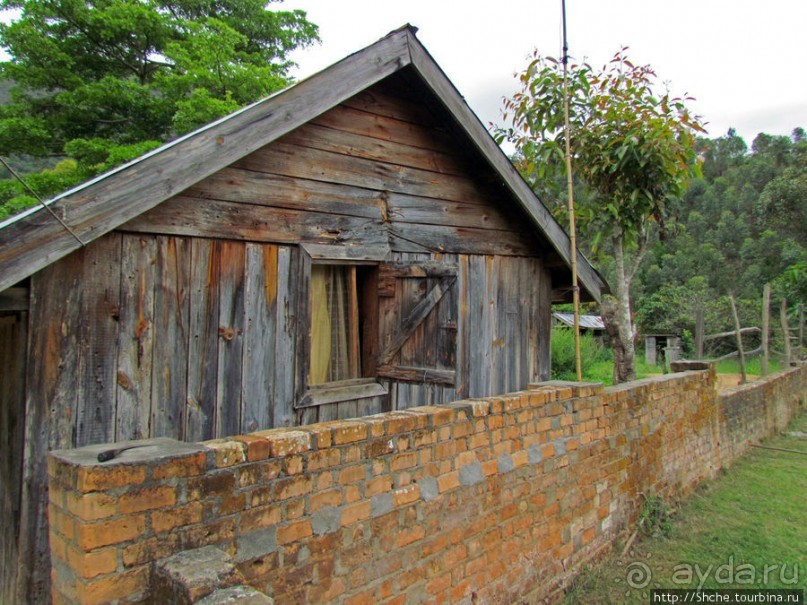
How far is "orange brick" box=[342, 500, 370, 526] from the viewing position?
2.82 metres

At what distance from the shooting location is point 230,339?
3801mm

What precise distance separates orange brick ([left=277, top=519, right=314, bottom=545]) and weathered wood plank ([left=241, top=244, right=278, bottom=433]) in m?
1.35

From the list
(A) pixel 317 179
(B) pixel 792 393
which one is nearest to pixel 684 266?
(B) pixel 792 393

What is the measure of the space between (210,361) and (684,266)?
1330 inches

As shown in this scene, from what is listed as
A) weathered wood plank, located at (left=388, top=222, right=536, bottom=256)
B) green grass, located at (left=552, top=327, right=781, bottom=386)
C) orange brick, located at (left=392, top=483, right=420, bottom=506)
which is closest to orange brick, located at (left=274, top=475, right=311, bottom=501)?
orange brick, located at (left=392, top=483, right=420, bottom=506)

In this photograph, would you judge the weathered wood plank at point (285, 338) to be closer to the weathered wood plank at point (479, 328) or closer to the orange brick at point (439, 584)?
the orange brick at point (439, 584)

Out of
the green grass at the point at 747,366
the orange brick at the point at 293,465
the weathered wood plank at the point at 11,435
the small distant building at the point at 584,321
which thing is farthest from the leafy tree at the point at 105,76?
the green grass at the point at 747,366

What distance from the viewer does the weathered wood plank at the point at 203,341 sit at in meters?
3.61

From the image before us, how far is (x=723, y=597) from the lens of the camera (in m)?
4.31

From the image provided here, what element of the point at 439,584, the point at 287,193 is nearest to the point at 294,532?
the point at 439,584

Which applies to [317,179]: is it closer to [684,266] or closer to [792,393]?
[792,393]

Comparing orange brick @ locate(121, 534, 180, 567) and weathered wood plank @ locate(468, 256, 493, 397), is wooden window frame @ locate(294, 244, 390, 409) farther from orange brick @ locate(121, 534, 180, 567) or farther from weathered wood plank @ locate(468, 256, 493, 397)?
orange brick @ locate(121, 534, 180, 567)

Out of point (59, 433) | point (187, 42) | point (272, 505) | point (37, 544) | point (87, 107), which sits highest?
point (187, 42)

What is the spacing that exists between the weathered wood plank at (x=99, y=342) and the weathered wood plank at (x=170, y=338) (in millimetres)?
241
